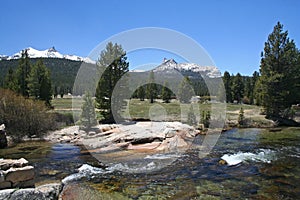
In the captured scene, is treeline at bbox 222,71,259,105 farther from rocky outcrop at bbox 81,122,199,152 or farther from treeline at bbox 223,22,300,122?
rocky outcrop at bbox 81,122,199,152

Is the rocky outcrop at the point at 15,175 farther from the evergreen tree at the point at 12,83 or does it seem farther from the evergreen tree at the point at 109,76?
the evergreen tree at the point at 12,83

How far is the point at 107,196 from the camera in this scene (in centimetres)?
1073

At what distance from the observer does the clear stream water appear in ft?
36.9

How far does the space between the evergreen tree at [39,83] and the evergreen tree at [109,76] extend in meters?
17.2

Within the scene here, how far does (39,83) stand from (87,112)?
2036 cm

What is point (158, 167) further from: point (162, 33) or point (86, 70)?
point (86, 70)

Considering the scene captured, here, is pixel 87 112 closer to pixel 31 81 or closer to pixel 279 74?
pixel 31 81

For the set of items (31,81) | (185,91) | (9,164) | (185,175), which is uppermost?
(31,81)

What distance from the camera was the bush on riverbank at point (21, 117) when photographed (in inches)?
1040

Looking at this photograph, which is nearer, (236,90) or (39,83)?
(39,83)

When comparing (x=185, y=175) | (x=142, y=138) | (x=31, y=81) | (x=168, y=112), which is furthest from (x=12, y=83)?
(x=185, y=175)

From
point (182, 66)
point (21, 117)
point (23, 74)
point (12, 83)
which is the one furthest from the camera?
point (23, 74)

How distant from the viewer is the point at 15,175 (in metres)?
10.6

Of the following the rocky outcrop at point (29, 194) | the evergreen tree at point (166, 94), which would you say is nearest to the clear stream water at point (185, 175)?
the rocky outcrop at point (29, 194)
